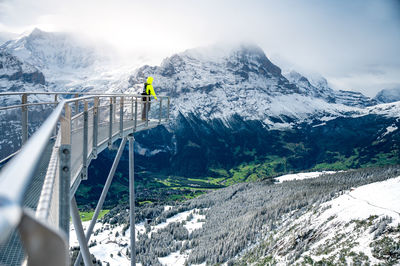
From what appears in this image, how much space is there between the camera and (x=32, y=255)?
1521mm

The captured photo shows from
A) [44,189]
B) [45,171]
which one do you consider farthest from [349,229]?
[44,189]

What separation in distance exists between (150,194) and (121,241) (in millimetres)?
122205

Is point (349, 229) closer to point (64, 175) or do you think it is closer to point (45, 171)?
point (45, 171)

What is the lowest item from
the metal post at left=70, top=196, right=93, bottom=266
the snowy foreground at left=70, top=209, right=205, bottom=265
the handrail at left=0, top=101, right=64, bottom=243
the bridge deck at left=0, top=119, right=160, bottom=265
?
the snowy foreground at left=70, top=209, right=205, bottom=265

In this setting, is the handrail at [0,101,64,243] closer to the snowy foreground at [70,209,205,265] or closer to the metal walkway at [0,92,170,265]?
the metal walkway at [0,92,170,265]

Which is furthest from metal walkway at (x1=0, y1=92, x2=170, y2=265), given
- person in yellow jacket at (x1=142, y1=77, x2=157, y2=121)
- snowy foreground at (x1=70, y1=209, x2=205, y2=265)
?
snowy foreground at (x1=70, y1=209, x2=205, y2=265)

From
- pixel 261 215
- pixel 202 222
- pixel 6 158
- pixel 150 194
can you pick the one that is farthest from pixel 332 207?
pixel 150 194

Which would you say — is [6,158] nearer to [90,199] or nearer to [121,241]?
[121,241]

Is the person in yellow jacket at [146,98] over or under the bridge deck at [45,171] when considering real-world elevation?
over

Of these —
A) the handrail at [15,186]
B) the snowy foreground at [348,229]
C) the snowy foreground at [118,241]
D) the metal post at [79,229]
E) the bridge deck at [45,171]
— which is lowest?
the snowy foreground at [118,241]

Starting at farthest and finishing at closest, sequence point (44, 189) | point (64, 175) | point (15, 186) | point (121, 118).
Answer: point (121, 118)
point (64, 175)
point (44, 189)
point (15, 186)

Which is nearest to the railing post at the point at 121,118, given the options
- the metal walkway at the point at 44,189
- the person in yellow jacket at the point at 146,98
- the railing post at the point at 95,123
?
the metal walkway at the point at 44,189

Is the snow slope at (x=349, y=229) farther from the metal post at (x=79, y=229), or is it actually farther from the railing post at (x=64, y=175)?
the railing post at (x=64, y=175)

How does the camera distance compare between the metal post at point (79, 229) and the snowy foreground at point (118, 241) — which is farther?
the snowy foreground at point (118, 241)
